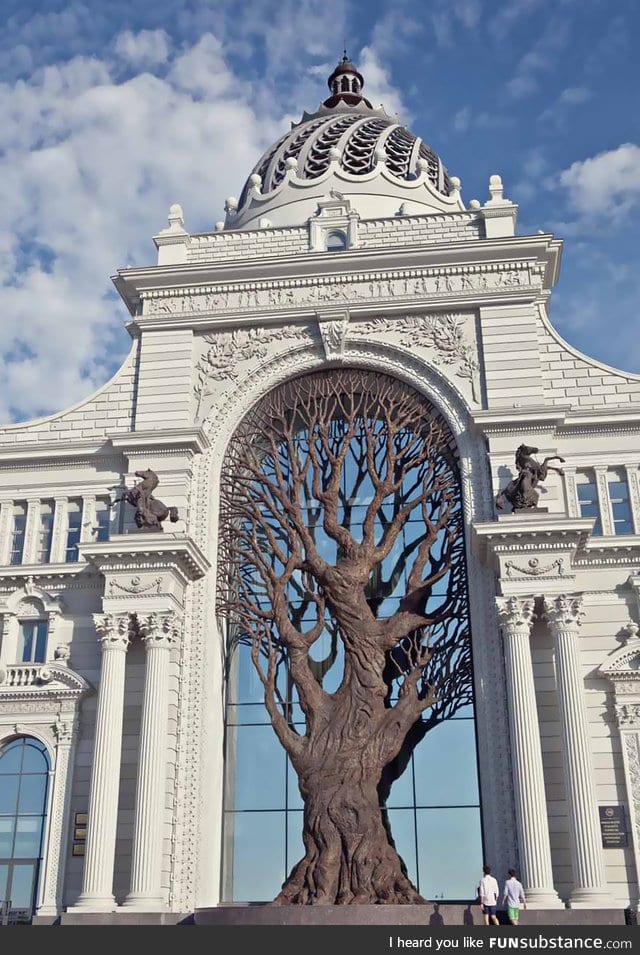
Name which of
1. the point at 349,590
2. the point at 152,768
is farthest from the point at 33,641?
the point at 349,590

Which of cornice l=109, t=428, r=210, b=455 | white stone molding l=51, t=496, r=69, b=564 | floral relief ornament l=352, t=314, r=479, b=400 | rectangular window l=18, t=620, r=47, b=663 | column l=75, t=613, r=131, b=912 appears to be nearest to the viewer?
column l=75, t=613, r=131, b=912

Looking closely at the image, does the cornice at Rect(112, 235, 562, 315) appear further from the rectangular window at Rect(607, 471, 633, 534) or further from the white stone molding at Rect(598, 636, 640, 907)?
the white stone molding at Rect(598, 636, 640, 907)

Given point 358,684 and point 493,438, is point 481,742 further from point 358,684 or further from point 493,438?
point 493,438

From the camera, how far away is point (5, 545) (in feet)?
94.3

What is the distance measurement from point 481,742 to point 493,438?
25.3 ft

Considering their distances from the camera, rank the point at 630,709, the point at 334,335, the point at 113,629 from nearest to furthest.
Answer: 1. the point at 630,709
2. the point at 113,629
3. the point at 334,335

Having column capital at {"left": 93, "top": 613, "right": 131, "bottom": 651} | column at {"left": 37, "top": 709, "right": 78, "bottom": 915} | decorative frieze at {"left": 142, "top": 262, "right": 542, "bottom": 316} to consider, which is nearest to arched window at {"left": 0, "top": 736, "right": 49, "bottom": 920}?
column at {"left": 37, "top": 709, "right": 78, "bottom": 915}

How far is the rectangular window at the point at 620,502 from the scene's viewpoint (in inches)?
1048

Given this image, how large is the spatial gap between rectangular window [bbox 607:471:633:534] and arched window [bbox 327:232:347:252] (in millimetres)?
10492

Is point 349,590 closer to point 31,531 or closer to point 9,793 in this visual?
point 31,531

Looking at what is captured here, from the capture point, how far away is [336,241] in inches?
1232

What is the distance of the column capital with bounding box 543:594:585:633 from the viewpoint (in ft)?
79.0

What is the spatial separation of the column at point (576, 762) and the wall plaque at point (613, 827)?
34.3 inches

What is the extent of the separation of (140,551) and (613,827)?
1275 cm
